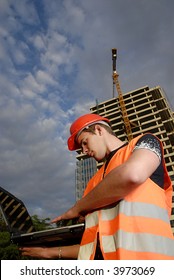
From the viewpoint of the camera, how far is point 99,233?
1587mm

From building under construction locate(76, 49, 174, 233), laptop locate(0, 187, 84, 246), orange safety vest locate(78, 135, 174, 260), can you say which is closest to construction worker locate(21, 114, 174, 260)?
orange safety vest locate(78, 135, 174, 260)

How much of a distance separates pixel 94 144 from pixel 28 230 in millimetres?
1427

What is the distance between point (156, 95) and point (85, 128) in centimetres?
9854

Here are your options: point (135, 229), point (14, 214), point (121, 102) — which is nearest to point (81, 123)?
point (135, 229)

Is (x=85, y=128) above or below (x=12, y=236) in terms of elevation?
above

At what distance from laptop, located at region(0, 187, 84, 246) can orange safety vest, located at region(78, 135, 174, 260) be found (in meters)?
0.52

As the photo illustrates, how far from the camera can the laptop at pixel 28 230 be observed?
224 centimetres

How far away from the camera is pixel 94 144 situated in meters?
2.16

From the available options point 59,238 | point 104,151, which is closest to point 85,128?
point 104,151

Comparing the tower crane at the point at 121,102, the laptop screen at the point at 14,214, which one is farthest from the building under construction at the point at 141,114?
the laptop screen at the point at 14,214

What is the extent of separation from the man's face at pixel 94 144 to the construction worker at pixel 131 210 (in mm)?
291
